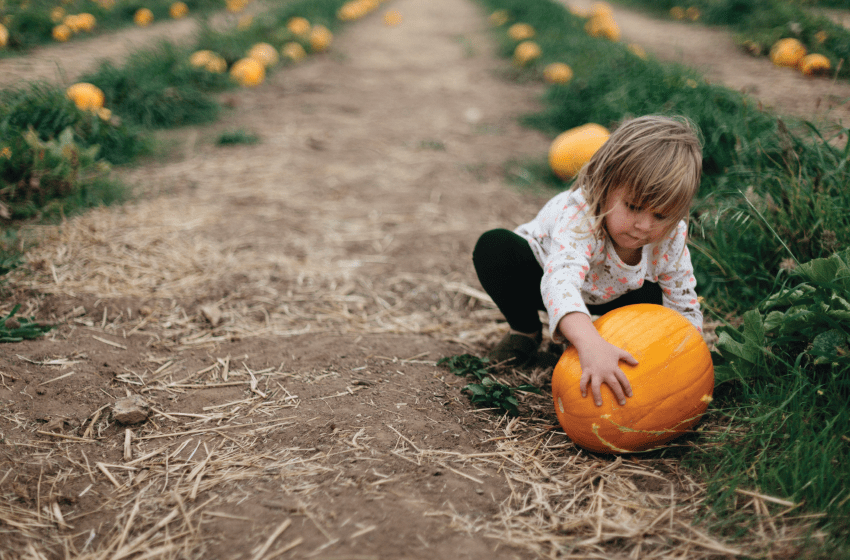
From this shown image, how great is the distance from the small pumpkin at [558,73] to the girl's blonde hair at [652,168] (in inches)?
198

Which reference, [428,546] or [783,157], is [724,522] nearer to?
[428,546]

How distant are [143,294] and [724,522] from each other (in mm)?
2745

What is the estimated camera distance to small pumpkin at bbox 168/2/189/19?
9516mm

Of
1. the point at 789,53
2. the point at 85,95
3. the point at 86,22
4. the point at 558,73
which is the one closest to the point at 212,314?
the point at 85,95

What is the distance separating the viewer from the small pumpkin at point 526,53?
7969 millimetres

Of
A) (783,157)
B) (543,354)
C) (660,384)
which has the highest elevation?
(783,157)

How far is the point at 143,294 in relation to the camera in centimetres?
286

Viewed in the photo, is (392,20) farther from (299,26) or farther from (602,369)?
(602,369)

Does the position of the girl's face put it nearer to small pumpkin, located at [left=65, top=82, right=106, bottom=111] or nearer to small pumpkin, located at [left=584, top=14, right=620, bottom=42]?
small pumpkin, located at [left=65, top=82, right=106, bottom=111]

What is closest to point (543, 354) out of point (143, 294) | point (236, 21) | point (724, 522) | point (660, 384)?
point (660, 384)

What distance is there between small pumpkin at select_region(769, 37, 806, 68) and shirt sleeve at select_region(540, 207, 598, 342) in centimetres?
514

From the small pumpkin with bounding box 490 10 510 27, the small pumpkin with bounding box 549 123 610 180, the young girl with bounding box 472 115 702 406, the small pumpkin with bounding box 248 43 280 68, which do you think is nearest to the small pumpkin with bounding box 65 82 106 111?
the small pumpkin with bounding box 248 43 280 68

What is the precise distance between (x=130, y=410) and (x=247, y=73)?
19.0 feet

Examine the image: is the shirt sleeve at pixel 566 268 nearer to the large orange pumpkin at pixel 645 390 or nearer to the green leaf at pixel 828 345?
the large orange pumpkin at pixel 645 390
